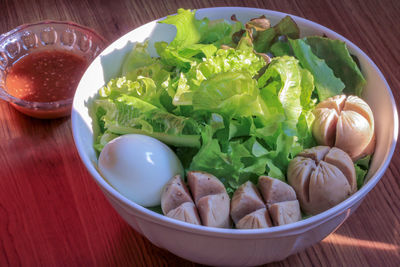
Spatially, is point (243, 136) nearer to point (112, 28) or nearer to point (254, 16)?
point (254, 16)

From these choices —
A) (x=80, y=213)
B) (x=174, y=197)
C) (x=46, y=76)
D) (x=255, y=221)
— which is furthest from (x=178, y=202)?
(x=46, y=76)

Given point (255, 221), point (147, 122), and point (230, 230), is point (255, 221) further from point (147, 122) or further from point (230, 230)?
point (147, 122)

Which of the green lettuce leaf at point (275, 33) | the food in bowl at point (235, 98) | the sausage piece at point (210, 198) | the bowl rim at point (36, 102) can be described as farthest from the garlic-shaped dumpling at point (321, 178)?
the bowl rim at point (36, 102)

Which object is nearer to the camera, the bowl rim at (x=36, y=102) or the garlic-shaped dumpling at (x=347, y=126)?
the garlic-shaped dumpling at (x=347, y=126)

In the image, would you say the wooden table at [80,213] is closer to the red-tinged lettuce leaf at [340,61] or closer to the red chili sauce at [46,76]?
the red chili sauce at [46,76]

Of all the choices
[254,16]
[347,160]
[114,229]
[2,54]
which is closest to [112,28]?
[2,54]

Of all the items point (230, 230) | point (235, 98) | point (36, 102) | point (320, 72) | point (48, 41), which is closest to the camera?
point (230, 230)
